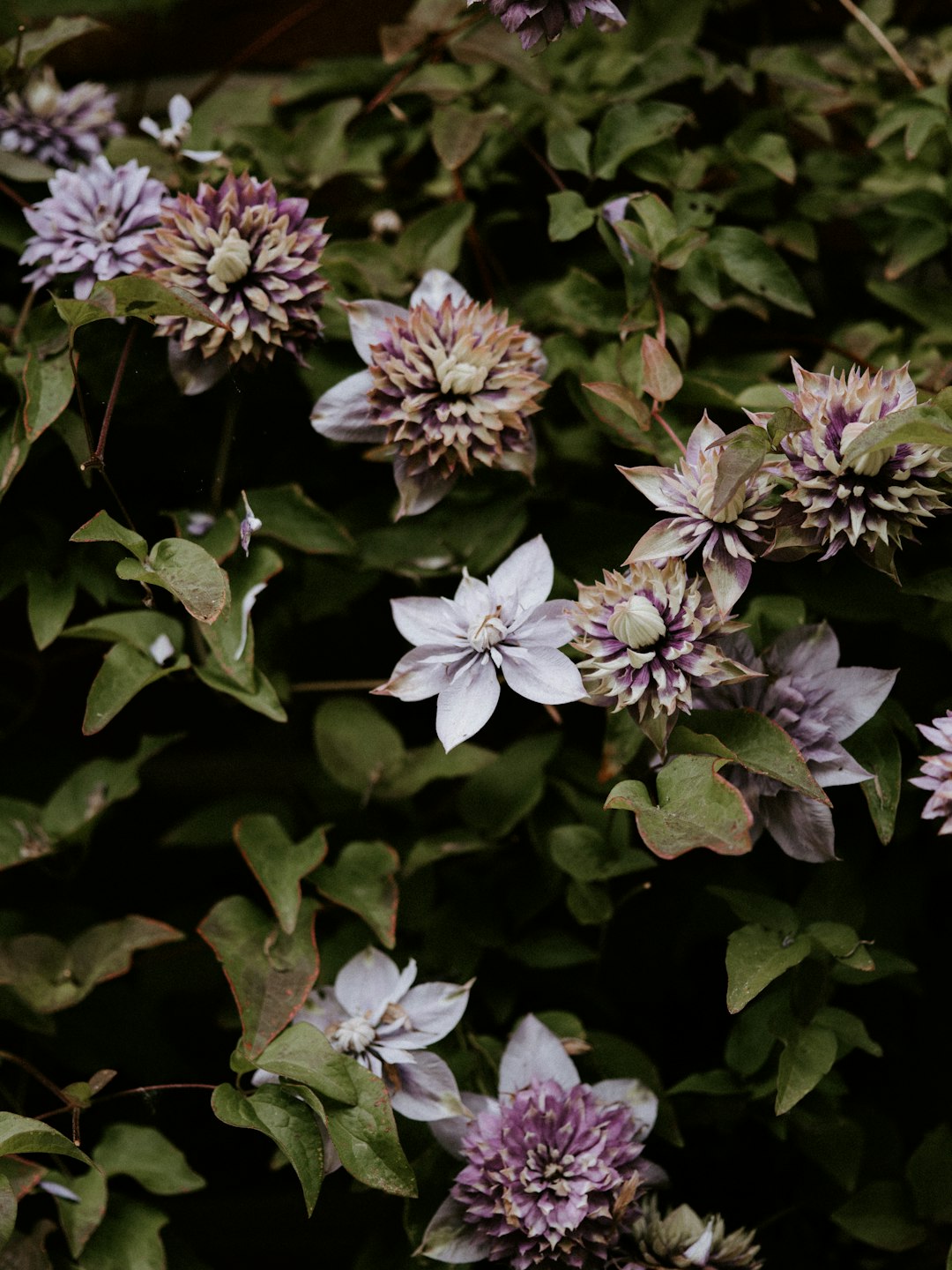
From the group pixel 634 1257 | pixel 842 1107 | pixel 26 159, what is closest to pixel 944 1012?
pixel 842 1107

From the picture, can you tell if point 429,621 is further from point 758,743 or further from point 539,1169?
point 539,1169

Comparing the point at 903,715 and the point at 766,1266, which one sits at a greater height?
the point at 903,715

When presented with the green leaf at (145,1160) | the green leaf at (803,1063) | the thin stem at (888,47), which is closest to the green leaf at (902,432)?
the green leaf at (803,1063)

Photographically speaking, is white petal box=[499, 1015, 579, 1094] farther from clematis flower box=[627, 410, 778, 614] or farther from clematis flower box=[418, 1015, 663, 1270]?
clematis flower box=[627, 410, 778, 614]

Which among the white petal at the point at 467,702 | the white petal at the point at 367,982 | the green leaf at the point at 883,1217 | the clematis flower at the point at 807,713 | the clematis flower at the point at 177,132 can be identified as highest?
the clematis flower at the point at 177,132

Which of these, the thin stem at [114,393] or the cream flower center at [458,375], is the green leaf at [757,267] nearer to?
the cream flower center at [458,375]

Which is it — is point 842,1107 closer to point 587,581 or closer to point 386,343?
point 587,581
